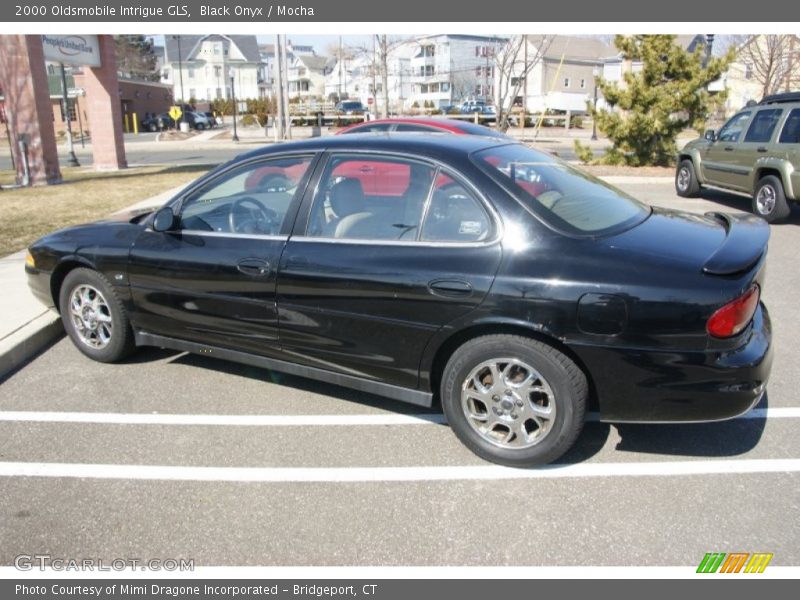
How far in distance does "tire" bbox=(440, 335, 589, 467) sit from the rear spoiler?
843mm

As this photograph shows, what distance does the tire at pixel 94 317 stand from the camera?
181 inches

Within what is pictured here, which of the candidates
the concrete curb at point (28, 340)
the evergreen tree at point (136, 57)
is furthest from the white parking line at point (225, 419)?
the evergreen tree at point (136, 57)

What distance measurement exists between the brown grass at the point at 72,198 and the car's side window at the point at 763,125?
34.6 ft

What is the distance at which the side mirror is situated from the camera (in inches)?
165

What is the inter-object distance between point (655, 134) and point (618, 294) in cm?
1561

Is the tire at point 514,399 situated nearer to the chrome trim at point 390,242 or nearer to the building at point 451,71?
the chrome trim at point 390,242

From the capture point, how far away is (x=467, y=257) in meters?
3.34

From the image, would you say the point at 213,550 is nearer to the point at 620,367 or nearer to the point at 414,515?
the point at 414,515

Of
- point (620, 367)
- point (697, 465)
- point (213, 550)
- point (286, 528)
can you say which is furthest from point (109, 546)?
point (697, 465)

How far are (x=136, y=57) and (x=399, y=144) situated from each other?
98972 mm

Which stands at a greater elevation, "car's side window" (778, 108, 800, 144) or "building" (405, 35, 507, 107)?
"building" (405, 35, 507, 107)

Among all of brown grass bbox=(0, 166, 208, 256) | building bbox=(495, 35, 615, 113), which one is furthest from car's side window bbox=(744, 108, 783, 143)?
building bbox=(495, 35, 615, 113)

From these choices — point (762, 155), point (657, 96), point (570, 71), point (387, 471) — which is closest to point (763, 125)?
point (762, 155)

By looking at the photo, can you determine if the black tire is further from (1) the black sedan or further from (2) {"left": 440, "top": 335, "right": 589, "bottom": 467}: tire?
(2) {"left": 440, "top": 335, "right": 589, "bottom": 467}: tire
